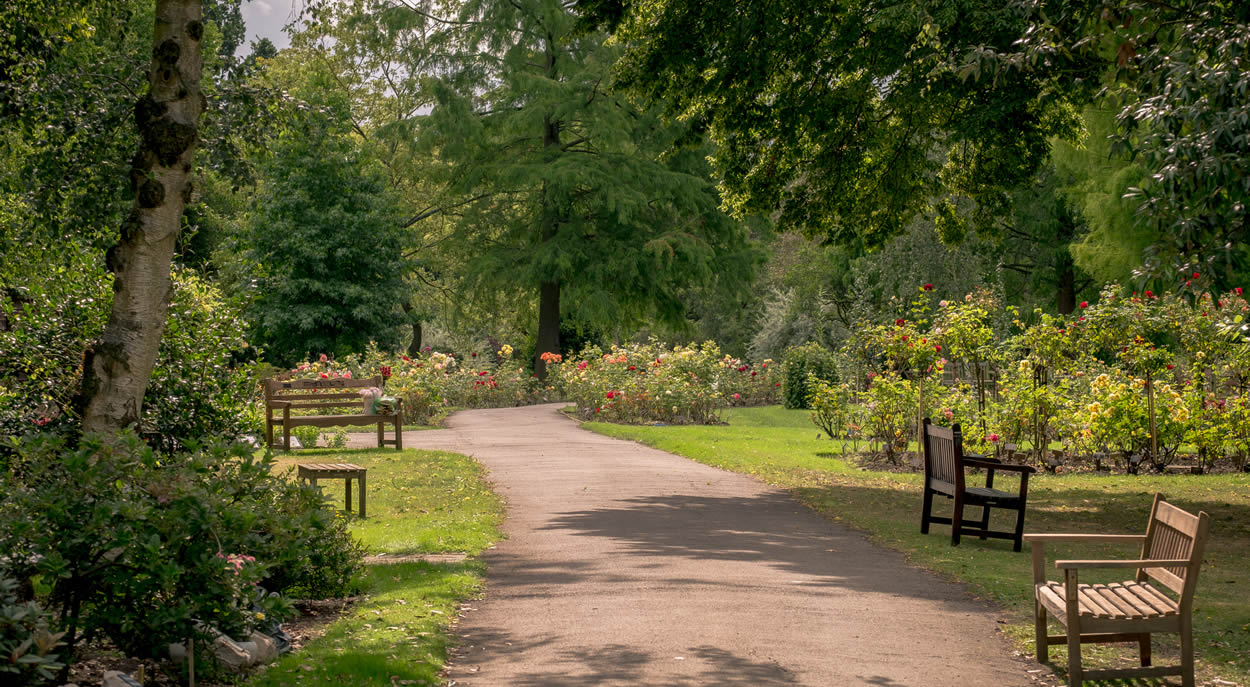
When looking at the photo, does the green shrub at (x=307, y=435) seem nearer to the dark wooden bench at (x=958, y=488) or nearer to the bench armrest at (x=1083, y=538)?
the dark wooden bench at (x=958, y=488)

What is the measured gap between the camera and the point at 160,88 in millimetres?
7793

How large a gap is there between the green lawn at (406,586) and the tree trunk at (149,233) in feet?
7.14

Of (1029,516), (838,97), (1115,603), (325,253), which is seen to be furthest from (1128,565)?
(325,253)

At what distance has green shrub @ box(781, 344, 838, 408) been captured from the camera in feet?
106

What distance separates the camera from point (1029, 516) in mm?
12430

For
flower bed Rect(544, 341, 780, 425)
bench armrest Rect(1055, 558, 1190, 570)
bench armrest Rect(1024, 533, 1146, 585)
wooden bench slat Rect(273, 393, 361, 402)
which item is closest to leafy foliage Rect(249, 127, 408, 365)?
flower bed Rect(544, 341, 780, 425)

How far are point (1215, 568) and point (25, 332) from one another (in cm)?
1001

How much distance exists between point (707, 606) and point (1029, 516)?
6317mm

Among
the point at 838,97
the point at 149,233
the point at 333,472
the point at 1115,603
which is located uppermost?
the point at 838,97

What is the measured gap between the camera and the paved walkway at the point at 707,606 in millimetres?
5992

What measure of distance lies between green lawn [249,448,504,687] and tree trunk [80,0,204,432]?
218 centimetres

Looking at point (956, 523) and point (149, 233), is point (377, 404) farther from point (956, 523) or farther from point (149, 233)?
point (149, 233)

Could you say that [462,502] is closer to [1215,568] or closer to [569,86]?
[1215,568]

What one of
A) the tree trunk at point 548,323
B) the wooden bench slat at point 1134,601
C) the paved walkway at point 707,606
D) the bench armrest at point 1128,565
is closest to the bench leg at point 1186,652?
the wooden bench slat at point 1134,601
